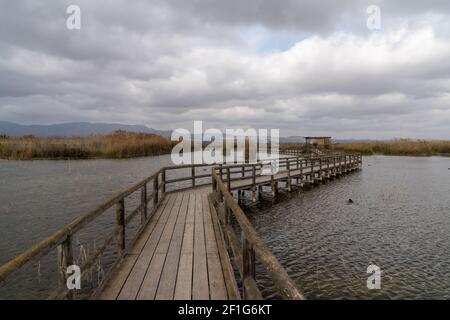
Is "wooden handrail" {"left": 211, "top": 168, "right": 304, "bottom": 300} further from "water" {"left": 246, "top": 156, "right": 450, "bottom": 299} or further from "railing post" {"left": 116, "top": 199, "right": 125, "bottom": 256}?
"water" {"left": 246, "top": 156, "right": 450, "bottom": 299}

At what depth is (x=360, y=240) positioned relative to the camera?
1055 centimetres

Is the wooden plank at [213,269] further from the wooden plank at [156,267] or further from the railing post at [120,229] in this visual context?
the railing post at [120,229]

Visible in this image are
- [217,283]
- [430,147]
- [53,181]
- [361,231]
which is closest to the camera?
[217,283]

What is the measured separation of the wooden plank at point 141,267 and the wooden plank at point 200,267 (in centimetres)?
86

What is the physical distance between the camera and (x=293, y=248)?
973 centimetres

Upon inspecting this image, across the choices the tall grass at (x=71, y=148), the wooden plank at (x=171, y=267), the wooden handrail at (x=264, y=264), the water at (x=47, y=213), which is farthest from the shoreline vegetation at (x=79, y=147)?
the wooden handrail at (x=264, y=264)

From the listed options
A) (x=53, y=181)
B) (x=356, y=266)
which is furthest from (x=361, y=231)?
(x=53, y=181)

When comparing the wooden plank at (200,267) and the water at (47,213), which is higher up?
A: the wooden plank at (200,267)

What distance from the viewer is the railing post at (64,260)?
3.53 metres

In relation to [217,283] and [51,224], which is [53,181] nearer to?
[51,224]

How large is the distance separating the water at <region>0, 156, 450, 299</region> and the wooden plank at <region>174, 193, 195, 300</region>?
2.27 meters

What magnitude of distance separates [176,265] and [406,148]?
206 ft
